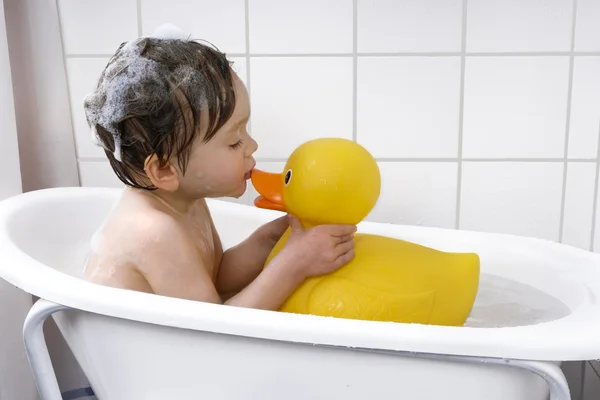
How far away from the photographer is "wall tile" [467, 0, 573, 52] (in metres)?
1.38

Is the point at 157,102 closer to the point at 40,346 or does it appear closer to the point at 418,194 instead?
the point at 40,346

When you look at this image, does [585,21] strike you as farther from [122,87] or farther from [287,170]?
[122,87]

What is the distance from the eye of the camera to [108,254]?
3.32 ft

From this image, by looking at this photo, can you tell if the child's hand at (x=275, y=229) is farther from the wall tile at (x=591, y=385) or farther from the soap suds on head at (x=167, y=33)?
the wall tile at (x=591, y=385)

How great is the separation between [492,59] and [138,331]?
923 millimetres

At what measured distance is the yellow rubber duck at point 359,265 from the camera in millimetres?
948

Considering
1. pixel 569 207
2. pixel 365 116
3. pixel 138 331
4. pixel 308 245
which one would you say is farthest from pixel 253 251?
pixel 569 207

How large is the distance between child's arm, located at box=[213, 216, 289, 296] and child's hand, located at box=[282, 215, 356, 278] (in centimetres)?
15

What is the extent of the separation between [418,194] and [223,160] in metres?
0.59

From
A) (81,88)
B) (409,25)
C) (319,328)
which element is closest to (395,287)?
(319,328)

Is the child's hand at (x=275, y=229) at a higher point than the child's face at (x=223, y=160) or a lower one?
lower

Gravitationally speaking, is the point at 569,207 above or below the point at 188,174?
below

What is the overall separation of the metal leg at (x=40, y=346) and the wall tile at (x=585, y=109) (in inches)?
42.3

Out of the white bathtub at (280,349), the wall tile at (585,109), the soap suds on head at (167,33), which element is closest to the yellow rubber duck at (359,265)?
the white bathtub at (280,349)
